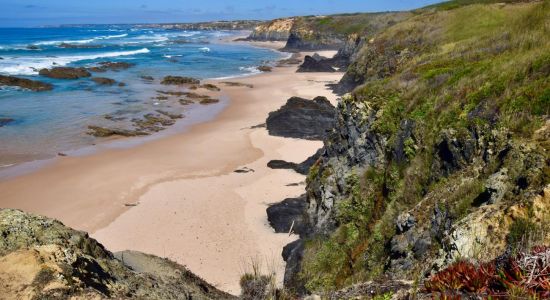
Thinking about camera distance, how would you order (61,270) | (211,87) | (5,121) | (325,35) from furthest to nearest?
(325,35)
(211,87)
(5,121)
(61,270)

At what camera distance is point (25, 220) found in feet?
16.1

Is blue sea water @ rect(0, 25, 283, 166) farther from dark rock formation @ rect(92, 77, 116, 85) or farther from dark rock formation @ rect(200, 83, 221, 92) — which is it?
dark rock formation @ rect(200, 83, 221, 92)

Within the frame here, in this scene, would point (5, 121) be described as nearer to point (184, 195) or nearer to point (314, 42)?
point (184, 195)

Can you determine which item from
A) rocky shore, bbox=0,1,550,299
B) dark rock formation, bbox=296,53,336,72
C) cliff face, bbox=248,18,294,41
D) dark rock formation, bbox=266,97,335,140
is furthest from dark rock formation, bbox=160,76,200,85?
cliff face, bbox=248,18,294,41

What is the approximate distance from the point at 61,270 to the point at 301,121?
24.3 m

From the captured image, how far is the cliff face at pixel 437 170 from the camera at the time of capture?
5887mm

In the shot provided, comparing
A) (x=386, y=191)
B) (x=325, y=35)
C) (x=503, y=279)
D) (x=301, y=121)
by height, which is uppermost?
(x=503, y=279)

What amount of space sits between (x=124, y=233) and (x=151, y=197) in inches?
128

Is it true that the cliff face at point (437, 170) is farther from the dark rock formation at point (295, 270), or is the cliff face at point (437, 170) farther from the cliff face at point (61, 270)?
the cliff face at point (61, 270)

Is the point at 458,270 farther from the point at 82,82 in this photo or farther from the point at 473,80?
the point at 82,82

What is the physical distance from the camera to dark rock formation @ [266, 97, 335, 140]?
27.5 metres

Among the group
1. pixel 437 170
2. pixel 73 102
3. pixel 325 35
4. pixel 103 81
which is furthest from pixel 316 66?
pixel 437 170

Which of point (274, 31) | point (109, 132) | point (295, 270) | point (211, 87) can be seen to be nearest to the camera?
point (295, 270)

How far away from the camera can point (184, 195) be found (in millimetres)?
18750
